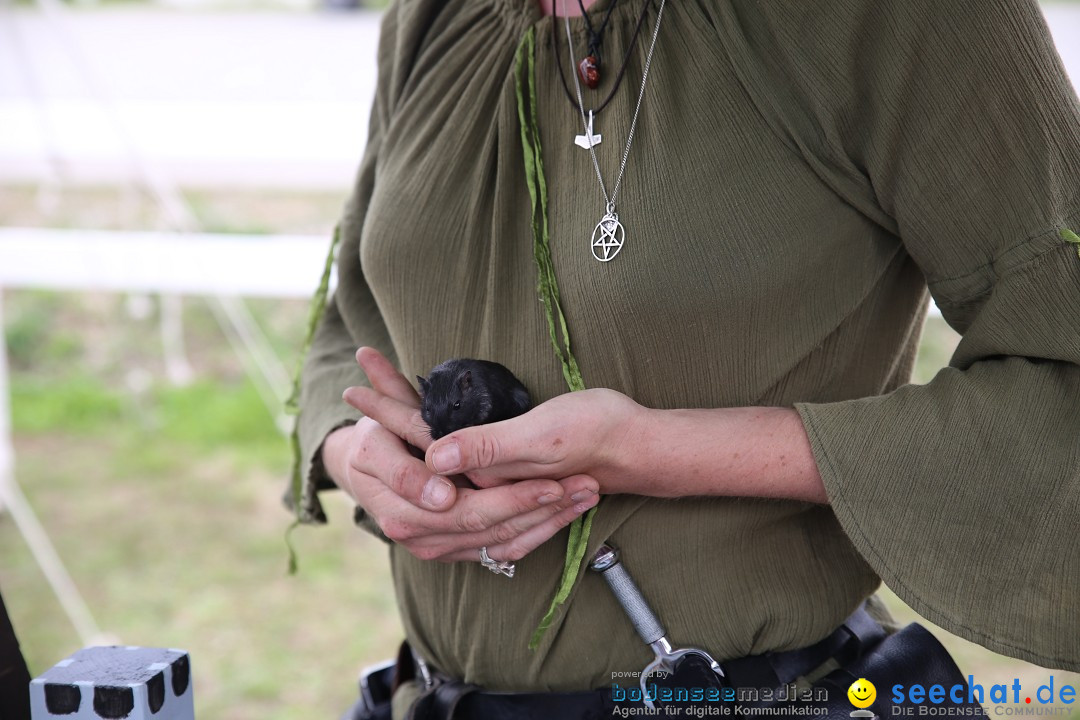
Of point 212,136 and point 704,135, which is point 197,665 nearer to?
point 212,136

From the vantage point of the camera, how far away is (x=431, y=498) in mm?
857

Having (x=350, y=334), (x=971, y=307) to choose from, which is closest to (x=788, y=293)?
(x=971, y=307)

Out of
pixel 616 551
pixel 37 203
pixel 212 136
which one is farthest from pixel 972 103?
pixel 37 203

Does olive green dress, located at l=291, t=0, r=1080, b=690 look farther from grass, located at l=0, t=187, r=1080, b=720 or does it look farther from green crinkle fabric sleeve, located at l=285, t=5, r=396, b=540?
grass, located at l=0, t=187, r=1080, b=720

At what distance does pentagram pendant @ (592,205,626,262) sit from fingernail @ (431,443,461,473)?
21 cm

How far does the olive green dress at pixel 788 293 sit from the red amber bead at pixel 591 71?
0.04ft

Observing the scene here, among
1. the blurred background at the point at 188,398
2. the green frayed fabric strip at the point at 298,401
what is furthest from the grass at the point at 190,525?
the green frayed fabric strip at the point at 298,401

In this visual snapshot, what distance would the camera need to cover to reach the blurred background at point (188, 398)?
267 cm

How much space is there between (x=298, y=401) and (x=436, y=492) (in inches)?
17.1

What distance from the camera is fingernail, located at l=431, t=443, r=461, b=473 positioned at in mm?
791

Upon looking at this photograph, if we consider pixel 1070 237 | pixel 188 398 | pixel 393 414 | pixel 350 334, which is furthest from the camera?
pixel 188 398

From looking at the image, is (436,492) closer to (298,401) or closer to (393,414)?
(393,414)

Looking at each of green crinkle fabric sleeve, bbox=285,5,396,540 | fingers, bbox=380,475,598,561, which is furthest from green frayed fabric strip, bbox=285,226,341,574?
fingers, bbox=380,475,598,561

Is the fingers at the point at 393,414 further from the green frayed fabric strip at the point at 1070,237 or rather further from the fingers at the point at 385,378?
the green frayed fabric strip at the point at 1070,237
